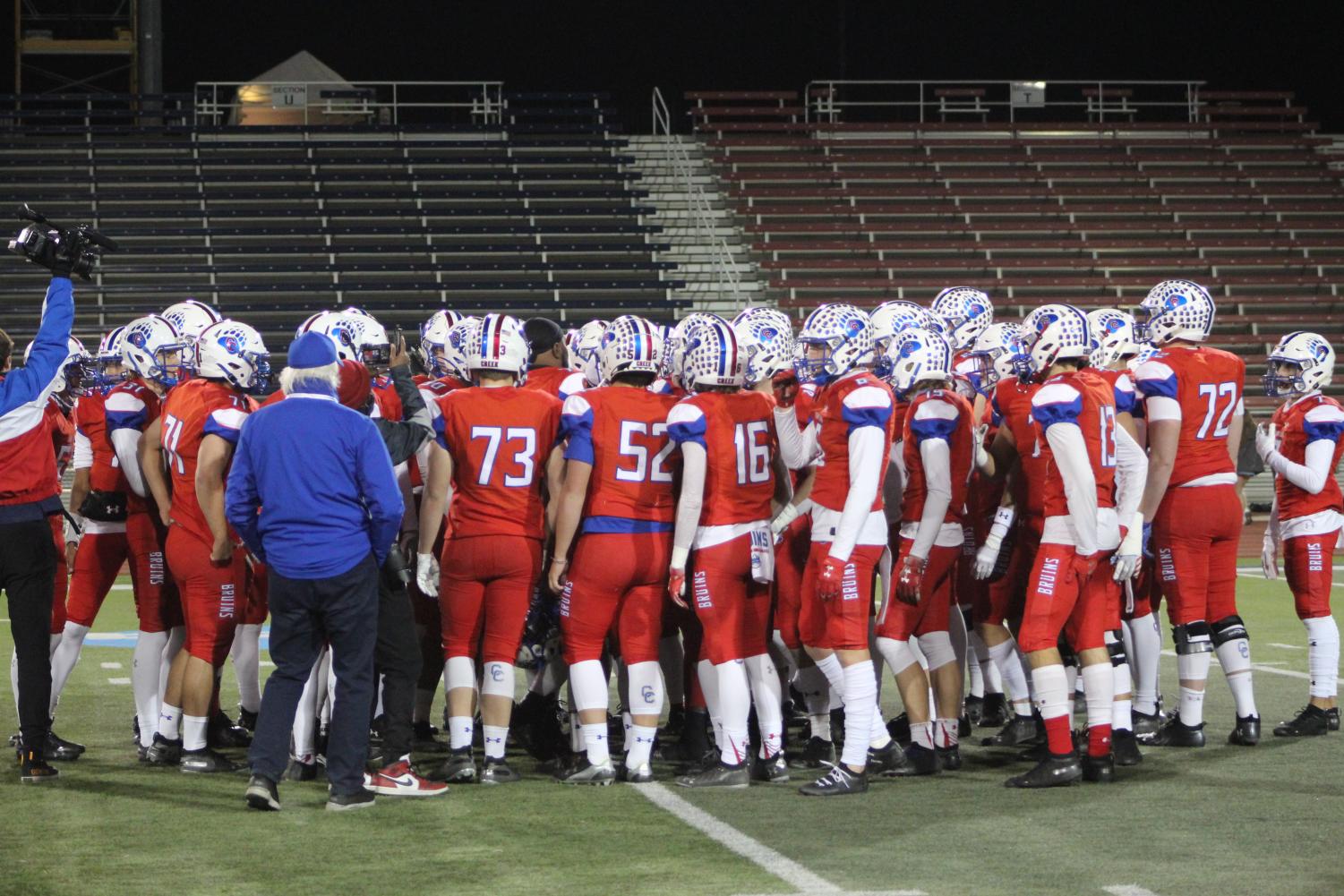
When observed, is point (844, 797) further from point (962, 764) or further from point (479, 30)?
point (479, 30)

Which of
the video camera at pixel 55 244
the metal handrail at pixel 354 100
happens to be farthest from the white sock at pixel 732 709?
the metal handrail at pixel 354 100

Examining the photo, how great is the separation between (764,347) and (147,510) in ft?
9.64

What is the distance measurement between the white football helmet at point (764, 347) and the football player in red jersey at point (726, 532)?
184 mm

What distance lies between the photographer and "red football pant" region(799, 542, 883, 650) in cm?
641

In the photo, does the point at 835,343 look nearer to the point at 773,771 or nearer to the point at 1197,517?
the point at 773,771

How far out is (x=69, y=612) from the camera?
7574 mm

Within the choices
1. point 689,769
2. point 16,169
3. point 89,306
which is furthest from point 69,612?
point 16,169

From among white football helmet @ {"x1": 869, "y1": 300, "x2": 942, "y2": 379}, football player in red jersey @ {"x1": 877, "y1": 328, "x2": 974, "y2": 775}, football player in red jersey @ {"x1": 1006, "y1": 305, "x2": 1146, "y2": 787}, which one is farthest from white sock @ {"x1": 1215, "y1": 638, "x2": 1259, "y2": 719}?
white football helmet @ {"x1": 869, "y1": 300, "x2": 942, "y2": 379}

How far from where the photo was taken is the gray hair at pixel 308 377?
601 centimetres

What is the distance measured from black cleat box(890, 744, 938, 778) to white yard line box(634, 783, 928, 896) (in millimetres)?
1032

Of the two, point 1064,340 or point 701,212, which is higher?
point 701,212

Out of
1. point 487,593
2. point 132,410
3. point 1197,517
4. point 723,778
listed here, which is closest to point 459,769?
point 487,593

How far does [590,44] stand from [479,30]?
1863 mm

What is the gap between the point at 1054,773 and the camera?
6426 mm
